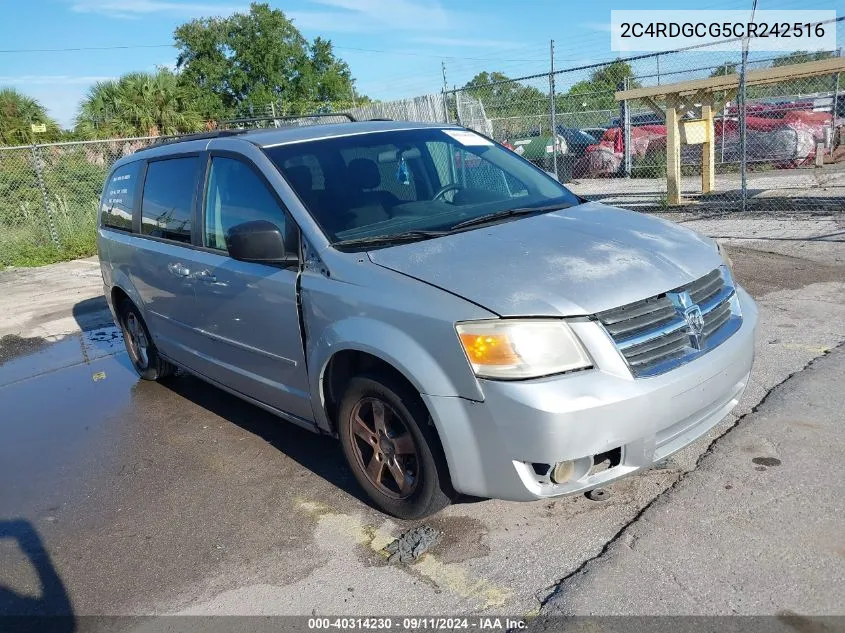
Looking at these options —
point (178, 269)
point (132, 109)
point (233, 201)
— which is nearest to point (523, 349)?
point (233, 201)

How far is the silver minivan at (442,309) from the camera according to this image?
2.76m

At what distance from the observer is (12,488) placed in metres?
4.27

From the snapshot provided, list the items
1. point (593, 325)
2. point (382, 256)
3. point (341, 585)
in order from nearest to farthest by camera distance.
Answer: point (593, 325) < point (341, 585) < point (382, 256)

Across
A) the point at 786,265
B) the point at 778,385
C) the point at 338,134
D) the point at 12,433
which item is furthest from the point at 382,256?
the point at 786,265

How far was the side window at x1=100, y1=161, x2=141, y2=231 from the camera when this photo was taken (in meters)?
5.41

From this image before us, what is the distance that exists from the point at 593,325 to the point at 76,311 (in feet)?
25.9

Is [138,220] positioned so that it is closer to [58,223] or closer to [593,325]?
[593,325]

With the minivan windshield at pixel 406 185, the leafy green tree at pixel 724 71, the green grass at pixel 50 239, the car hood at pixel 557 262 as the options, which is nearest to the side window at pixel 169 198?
the minivan windshield at pixel 406 185

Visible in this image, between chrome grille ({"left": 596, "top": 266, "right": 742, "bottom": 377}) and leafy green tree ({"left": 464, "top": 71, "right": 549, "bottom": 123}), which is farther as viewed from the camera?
leafy green tree ({"left": 464, "top": 71, "right": 549, "bottom": 123})

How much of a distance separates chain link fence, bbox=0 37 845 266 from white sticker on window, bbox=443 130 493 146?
6940 millimetres

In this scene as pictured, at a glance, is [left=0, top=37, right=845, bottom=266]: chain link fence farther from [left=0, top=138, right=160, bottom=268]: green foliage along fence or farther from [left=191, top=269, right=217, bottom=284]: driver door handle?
[left=191, top=269, right=217, bottom=284]: driver door handle

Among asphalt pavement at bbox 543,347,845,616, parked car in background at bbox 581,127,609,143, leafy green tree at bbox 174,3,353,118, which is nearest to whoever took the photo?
asphalt pavement at bbox 543,347,845,616

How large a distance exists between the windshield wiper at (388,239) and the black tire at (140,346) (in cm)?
269

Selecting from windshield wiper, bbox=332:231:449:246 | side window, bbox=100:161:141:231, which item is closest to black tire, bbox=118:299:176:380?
side window, bbox=100:161:141:231
